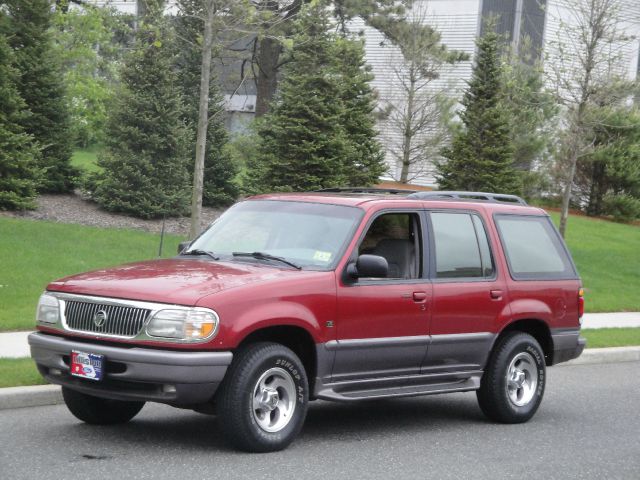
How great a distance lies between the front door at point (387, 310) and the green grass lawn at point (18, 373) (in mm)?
2979

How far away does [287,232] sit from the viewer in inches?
339

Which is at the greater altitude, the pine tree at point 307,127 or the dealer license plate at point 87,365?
the pine tree at point 307,127

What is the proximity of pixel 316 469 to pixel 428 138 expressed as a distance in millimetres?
28608

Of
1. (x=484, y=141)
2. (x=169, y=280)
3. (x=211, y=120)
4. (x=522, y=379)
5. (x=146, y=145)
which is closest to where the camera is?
(x=169, y=280)

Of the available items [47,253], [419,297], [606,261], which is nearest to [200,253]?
[419,297]

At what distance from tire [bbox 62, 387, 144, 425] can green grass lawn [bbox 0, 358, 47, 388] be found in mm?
1189

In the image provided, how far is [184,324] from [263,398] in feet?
2.79

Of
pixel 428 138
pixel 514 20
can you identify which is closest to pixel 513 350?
pixel 428 138

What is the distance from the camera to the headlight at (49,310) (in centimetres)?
777

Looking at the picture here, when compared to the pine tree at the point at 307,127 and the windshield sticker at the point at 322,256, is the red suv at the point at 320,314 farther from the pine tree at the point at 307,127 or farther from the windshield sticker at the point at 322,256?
the pine tree at the point at 307,127

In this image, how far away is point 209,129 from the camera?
26.2 m

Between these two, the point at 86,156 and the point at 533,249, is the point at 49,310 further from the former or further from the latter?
the point at 86,156

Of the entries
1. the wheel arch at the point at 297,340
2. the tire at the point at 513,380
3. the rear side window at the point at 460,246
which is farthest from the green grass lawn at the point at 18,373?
the tire at the point at 513,380

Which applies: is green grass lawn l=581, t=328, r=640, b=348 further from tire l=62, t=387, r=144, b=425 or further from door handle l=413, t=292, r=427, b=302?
tire l=62, t=387, r=144, b=425
